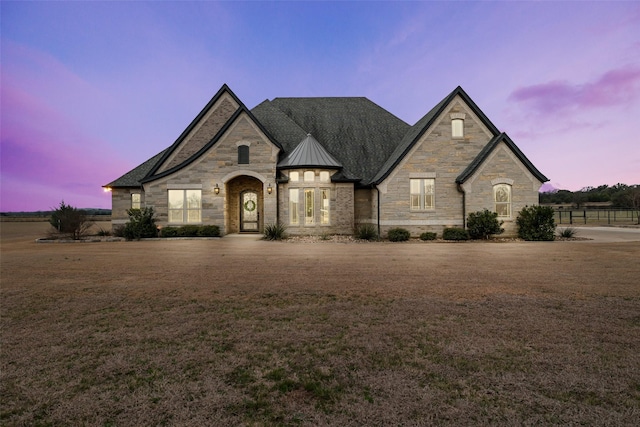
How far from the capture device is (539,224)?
62.7 ft

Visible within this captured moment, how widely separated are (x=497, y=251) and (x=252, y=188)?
1589cm

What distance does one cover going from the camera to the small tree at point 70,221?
21.5 m

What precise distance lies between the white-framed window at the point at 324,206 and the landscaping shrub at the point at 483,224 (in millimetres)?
8468

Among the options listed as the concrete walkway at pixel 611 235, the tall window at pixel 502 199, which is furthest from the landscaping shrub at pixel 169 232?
the concrete walkway at pixel 611 235

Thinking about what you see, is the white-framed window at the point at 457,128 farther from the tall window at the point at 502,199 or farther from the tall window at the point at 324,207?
the tall window at the point at 324,207

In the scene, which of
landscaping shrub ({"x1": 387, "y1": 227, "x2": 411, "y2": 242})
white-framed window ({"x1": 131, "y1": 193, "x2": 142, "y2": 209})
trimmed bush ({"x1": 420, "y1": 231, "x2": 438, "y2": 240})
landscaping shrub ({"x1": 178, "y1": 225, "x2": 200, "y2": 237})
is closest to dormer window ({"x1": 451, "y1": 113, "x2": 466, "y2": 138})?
trimmed bush ({"x1": 420, "y1": 231, "x2": 438, "y2": 240})

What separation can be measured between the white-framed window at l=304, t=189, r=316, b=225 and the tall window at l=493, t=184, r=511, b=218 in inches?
432

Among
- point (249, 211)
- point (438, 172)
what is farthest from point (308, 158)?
point (438, 172)

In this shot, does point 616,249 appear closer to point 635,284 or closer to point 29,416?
point 635,284

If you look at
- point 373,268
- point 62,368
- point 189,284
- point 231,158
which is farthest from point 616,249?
point 231,158

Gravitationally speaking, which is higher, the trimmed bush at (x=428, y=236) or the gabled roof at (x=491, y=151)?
the gabled roof at (x=491, y=151)

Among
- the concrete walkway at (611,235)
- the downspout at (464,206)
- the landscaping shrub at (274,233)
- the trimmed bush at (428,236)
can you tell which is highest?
the downspout at (464,206)

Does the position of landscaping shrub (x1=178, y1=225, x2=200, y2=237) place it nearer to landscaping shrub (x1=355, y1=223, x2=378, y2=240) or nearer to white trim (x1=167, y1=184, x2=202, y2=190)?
white trim (x1=167, y1=184, x2=202, y2=190)

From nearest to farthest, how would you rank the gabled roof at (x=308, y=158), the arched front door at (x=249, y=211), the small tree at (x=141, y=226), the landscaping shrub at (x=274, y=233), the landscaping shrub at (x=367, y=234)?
the landscaping shrub at (x=367, y=234)
the landscaping shrub at (x=274, y=233)
the small tree at (x=141, y=226)
the gabled roof at (x=308, y=158)
the arched front door at (x=249, y=211)
